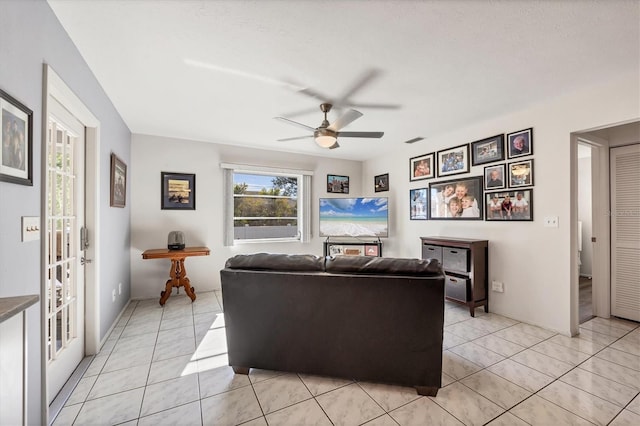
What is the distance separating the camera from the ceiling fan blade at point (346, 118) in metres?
2.31

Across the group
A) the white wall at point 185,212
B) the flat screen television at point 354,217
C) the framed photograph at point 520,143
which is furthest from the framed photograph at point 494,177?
the white wall at point 185,212

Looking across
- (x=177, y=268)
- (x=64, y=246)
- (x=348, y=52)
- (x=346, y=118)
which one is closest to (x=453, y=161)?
(x=346, y=118)

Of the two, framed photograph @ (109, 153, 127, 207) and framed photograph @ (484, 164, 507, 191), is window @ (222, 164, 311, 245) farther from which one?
framed photograph @ (484, 164, 507, 191)

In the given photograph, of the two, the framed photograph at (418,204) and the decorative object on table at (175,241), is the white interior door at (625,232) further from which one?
the decorative object on table at (175,241)

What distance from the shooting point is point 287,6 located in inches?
60.2

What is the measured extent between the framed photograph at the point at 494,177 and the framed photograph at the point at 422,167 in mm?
808

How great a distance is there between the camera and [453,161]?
12.3 ft

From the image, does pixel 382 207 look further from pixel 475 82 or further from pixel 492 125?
pixel 475 82

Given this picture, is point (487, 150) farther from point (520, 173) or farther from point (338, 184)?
point (338, 184)

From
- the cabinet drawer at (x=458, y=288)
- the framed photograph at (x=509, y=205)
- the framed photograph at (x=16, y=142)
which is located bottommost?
the cabinet drawer at (x=458, y=288)

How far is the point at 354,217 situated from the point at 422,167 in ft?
4.50

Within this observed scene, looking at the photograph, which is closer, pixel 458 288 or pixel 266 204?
pixel 458 288

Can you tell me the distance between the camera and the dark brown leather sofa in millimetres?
1701

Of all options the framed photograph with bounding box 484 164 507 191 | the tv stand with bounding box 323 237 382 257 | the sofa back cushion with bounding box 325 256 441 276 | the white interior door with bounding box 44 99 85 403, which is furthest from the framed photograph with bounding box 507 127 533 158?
the white interior door with bounding box 44 99 85 403
